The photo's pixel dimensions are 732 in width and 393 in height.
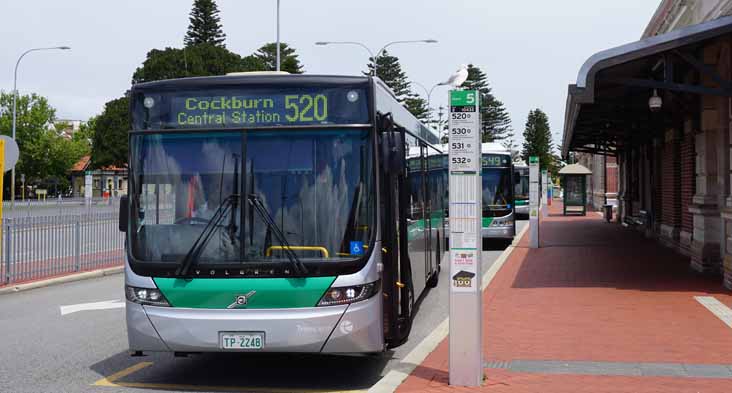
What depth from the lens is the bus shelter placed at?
4428 centimetres

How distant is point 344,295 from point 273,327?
25.6 inches

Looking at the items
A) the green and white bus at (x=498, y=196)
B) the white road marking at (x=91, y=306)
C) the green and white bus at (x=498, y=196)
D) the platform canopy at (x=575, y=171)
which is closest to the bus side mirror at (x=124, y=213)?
the white road marking at (x=91, y=306)

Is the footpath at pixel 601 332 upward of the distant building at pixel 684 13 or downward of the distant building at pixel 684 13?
downward

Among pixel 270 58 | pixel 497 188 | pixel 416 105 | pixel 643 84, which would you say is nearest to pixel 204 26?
pixel 270 58

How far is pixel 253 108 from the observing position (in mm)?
7309

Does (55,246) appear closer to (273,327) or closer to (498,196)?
(273,327)

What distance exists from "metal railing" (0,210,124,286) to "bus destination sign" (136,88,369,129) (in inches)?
360

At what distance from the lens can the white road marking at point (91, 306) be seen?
39.6 feet

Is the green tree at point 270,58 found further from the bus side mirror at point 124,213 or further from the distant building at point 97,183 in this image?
the bus side mirror at point 124,213

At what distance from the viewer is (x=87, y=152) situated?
10544cm

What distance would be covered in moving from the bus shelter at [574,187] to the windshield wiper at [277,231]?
38.7 metres

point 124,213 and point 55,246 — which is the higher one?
point 124,213

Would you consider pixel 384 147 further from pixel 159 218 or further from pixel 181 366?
pixel 181 366

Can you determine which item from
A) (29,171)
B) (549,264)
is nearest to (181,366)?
(549,264)
